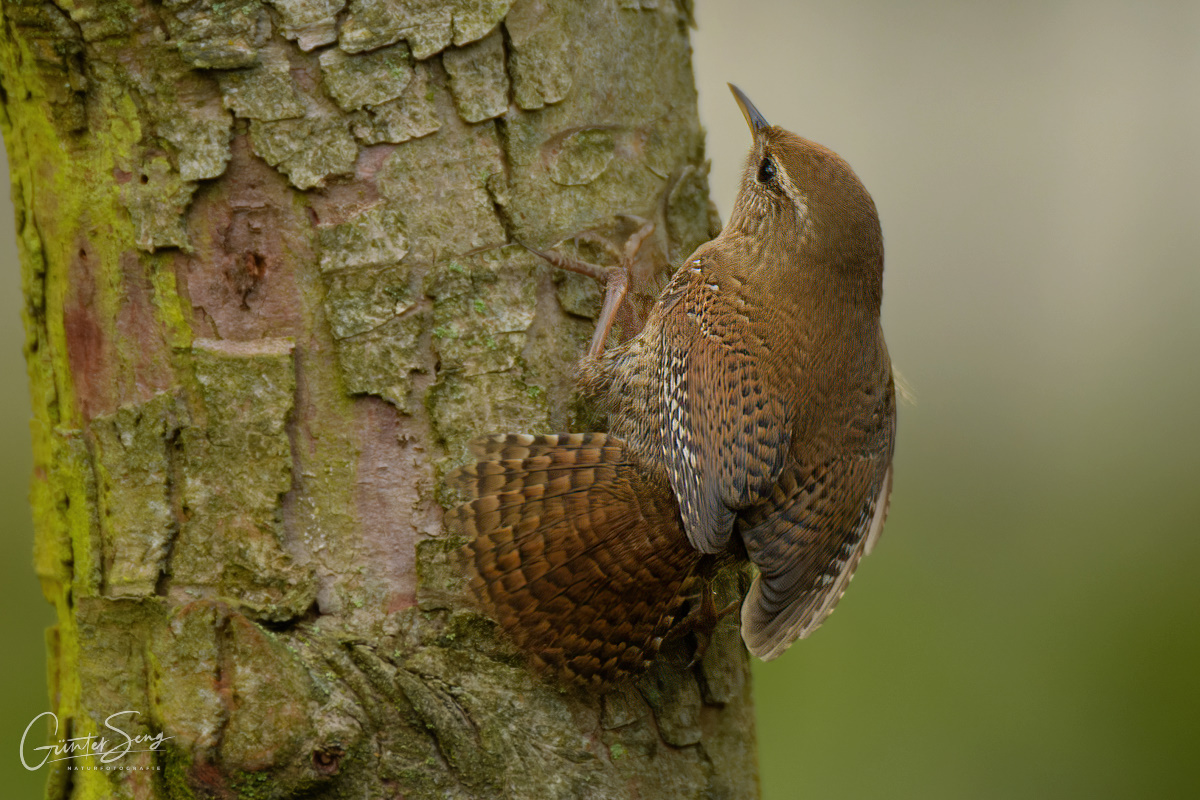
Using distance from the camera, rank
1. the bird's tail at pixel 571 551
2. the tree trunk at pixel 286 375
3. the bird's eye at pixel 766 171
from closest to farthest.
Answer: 1. the tree trunk at pixel 286 375
2. the bird's tail at pixel 571 551
3. the bird's eye at pixel 766 171

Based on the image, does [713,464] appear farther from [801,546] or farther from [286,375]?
[286,375]

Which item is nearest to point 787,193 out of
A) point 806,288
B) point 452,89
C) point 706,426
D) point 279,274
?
point 806,288

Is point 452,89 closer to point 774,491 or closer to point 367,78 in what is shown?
point 367,78

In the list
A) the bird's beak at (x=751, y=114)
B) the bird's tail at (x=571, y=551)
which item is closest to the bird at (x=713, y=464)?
the bird's tail at (x=571, y=551)

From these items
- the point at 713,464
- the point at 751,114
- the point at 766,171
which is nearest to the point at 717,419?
the point at 713,464

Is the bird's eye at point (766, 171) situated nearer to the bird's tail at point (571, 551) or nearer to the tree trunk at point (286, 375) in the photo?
the tree trunk at point (286, 375)

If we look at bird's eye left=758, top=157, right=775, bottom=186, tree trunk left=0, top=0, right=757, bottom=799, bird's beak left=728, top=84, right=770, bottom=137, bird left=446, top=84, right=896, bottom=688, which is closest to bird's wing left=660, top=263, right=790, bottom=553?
bird left=446, top=84, right=896, bottom=688

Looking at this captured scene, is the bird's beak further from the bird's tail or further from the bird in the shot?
the bird's tail
